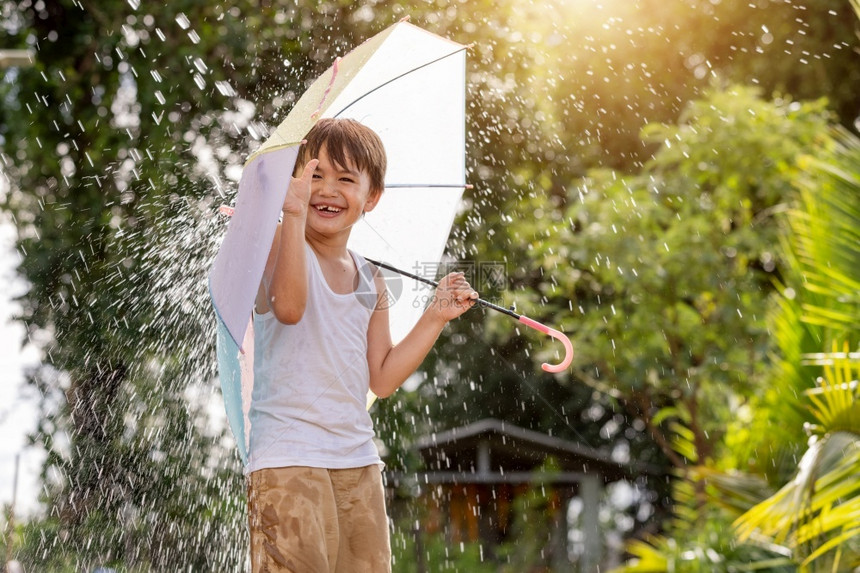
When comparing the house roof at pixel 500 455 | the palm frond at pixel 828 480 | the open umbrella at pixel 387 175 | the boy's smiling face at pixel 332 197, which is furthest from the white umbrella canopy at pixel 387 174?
the house roof at pixel 500 455

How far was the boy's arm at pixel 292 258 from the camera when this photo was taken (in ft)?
7.50

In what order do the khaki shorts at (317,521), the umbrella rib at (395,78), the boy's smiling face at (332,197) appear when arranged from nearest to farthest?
the khaki shorts at (317,521), the boy's smiling face at (332,197), the umbrella rib at (395,78)

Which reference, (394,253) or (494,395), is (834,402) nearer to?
(394,253)

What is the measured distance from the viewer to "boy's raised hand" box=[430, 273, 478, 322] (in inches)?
102

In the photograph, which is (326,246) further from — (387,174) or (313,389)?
(387,174)

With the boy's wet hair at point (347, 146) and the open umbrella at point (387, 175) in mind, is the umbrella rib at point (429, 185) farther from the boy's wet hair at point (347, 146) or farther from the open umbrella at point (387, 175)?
the boy's wet hair at point (347, 146)

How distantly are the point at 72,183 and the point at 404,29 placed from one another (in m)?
5.24

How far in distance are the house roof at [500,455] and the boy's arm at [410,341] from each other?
11302mm

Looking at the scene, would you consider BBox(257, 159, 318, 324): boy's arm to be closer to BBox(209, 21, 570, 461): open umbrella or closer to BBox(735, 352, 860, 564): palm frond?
BBox(209, 21, 570, 461): open umbrella

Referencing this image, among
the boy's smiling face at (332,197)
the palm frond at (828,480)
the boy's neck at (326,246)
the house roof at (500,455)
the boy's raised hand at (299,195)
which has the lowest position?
the house roof at (500,455)

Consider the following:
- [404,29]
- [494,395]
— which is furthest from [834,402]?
[494,395]

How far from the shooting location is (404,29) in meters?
3.04

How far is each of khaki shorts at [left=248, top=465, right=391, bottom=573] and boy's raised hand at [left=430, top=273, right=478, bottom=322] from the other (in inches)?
18.5

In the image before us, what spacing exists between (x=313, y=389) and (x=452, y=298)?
476mm
